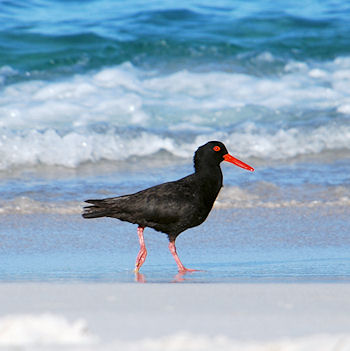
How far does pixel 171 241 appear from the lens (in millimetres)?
5836

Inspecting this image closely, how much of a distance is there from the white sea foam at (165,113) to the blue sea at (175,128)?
3 cm

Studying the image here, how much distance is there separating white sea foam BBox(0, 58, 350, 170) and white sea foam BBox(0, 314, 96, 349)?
20.7 ft

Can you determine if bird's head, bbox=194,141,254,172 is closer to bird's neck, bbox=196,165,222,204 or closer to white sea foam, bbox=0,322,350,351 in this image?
bird's neck, bbox=196,165,222,204

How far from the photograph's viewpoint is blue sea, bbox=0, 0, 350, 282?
20.1ft

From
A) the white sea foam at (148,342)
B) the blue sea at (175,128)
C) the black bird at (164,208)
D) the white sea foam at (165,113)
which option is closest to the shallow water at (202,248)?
the blue sea at (175,128)

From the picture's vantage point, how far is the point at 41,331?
337 centimetres

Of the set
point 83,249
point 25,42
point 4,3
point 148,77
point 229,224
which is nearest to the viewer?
point 83,249

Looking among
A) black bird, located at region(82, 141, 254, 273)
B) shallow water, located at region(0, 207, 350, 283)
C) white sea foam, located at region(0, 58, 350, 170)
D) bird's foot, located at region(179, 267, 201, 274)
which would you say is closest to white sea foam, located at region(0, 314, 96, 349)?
shallow water, located at region(0, 207, 350, 283)

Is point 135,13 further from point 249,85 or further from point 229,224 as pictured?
point 229,224

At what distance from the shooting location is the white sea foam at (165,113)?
1039 centimetres

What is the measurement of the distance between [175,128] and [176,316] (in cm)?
799

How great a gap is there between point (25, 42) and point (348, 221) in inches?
382

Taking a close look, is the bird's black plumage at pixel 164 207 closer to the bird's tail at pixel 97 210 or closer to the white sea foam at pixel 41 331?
the bird's tail at pixel 97 210

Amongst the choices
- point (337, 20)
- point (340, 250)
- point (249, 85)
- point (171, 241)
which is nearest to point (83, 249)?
point (171, 241)
